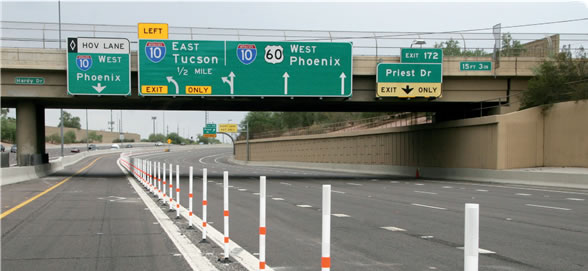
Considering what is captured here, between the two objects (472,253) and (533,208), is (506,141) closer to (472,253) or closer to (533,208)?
(533,208)

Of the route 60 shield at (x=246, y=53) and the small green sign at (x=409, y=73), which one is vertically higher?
the route 60 shield at (x=246, y=53)

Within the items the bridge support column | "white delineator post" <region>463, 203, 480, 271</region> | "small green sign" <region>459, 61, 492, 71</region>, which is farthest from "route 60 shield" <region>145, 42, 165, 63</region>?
"white delineator post" <region>463, 203, 480, 271</region>

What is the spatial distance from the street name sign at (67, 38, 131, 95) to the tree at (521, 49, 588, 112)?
21358 mm

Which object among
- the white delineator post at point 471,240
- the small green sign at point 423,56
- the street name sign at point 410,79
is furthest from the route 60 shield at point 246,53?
the white delineator post at point 471,240

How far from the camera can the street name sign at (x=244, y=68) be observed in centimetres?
3025

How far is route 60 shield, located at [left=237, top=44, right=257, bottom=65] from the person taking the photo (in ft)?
100

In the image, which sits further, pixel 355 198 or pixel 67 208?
pixel 355 198

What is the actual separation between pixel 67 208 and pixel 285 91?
16.4 metres

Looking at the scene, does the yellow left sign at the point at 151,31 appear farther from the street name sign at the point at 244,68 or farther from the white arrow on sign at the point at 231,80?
the white arrow on sign at the point at 231,80

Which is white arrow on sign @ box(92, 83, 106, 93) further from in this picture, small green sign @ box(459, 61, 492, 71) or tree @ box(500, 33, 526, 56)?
tree @ box(500, 33, 526, 56)

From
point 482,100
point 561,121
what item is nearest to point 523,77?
point 482,100

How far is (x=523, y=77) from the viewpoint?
A: 3266cm

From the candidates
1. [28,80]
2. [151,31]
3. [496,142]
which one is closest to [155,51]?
[151,31]

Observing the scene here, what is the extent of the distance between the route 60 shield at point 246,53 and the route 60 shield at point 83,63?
25.7 ft
